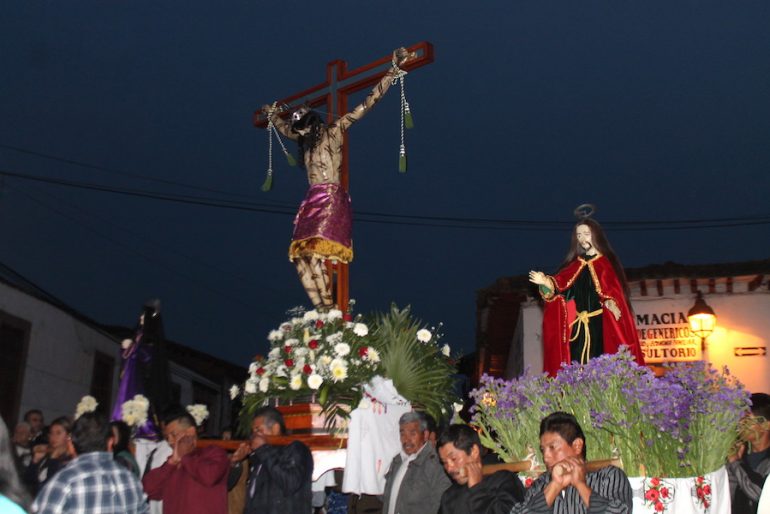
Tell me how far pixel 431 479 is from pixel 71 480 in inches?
89.8

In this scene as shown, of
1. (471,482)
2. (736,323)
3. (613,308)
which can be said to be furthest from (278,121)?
(736,323)

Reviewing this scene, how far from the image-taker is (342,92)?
8586mm

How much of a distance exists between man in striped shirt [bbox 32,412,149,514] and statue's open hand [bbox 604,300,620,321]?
3483 millimetres

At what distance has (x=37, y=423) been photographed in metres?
7.92

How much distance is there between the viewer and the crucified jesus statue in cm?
775

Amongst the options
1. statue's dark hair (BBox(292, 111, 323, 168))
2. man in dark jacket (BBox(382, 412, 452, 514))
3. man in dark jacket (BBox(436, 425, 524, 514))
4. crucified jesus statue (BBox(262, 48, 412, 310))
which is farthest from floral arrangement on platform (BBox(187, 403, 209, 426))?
man in dark jacket (BBox(436, 425, 524, 514))

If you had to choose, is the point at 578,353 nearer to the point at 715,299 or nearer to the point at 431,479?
the point at 431,479

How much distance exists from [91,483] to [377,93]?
5248mm

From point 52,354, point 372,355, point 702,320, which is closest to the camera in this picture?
point 372,355

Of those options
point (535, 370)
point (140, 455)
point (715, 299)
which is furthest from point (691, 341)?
point (140, 455)

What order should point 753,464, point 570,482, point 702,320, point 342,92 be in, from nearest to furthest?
point 570,482 → point 753,464 → point 342,92 → point 702,320

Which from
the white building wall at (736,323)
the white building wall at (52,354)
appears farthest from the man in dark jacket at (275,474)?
the white building wall at (52,354)

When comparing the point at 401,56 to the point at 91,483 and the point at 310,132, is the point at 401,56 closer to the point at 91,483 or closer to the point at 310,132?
the point at 310,132

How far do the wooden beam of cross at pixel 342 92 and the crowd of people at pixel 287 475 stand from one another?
2226 mm
